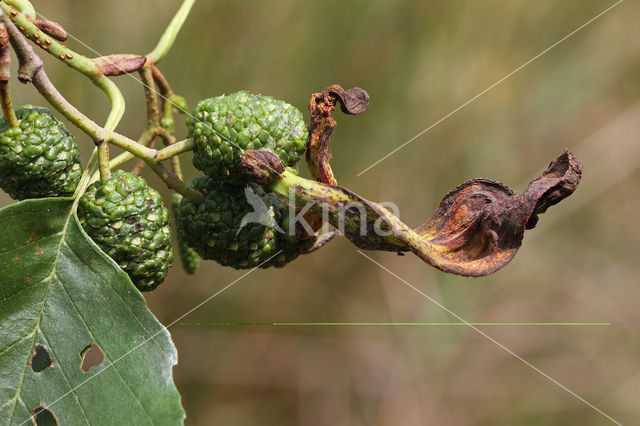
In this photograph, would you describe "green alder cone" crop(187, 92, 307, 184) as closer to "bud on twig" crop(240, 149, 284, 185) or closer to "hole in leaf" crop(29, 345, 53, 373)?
"bud on twig" crop(240, 149, 284, 185)

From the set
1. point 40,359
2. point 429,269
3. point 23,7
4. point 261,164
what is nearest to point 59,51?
point 23,7

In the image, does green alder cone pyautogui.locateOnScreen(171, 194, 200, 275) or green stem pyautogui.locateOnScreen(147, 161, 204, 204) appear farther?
green alder cone pyautogui.locateOnScreen(171, 194, 200, 275)

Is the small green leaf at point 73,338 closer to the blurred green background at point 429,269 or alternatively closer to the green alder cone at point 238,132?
the green alder cone at point 238,132

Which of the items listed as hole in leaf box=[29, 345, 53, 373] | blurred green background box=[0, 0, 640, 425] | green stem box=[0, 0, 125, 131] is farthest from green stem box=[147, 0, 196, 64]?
blurred green background box=[0, 0, 640, 425]

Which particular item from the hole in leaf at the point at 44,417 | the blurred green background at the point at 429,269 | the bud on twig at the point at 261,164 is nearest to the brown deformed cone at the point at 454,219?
the bud on twig at the point at 261,164

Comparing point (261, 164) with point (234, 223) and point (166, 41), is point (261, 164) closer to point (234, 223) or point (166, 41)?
point (234, 223)

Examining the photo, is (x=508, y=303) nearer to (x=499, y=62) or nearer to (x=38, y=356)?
(x=499, y=62)

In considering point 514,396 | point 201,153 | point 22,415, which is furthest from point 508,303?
point 22,415
